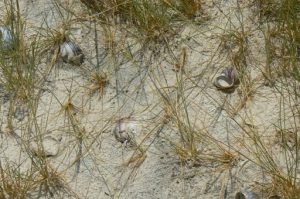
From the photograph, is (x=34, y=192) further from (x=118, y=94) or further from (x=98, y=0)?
(x=98, y=0)

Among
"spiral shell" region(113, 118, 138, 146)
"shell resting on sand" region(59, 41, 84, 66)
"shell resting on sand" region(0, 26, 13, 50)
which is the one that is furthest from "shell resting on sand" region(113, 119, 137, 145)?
"shell resting on sand" region(0, 26, 13, 50)

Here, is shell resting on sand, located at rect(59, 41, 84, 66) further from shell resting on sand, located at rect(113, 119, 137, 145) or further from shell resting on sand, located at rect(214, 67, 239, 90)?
shell resting on sand, located at rect(214, 67, 239, 90)

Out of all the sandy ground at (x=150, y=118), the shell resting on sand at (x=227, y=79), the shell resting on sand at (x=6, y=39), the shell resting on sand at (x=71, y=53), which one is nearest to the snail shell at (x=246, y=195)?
the sandy ground at (x=150, y=118)

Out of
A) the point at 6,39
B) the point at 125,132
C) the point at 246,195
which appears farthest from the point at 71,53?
the point at 246,195

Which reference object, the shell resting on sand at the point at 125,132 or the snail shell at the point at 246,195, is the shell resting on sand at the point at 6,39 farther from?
the snail shell at the point at 246,195

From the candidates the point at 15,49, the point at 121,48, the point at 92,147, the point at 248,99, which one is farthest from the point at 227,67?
the point at 15,49

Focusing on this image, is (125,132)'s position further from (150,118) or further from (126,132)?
(150,118)
